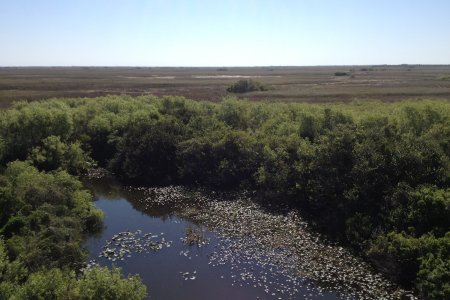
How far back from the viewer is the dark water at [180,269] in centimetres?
2295

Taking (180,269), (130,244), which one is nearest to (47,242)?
(130,244)

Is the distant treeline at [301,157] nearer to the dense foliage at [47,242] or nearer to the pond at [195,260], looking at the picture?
the dense foliage at [47,242]

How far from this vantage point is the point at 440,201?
84.0 feet

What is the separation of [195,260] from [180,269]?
1.57 meters

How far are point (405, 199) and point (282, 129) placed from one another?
19.6m

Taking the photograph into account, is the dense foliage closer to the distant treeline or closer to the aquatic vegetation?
the distant treeline

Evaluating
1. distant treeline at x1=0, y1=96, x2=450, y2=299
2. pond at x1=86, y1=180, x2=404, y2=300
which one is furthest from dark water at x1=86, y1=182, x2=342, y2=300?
distant treeline at x1=0, y1=96, x2=450, y2=299

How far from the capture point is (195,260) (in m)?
27.1

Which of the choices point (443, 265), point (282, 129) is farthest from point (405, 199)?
point (282, 129)

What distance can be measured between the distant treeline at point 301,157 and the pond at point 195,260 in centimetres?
387

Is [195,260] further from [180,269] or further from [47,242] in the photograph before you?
[47,242]

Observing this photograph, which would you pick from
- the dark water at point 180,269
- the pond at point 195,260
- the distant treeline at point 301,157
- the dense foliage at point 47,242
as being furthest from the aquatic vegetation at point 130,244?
the distant treeline at point 301,157

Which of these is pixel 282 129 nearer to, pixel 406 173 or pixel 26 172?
pixel 406 173

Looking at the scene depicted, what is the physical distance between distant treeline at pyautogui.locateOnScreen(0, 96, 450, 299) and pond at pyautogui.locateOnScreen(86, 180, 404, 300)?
153 inches
